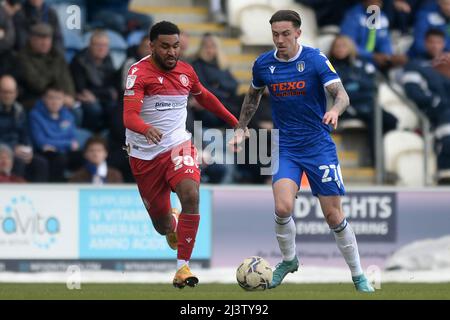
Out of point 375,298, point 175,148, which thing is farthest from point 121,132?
point 375,298

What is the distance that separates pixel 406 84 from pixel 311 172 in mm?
8042

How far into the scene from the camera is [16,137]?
18938 mm

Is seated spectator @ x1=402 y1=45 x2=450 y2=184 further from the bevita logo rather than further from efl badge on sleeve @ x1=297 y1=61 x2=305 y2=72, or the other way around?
efl badge on sleeve @ x1=297 y1=61 x2=305 y2=72

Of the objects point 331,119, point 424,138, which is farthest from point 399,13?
point 331,119

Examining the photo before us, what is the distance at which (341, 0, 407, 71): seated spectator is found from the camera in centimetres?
2158

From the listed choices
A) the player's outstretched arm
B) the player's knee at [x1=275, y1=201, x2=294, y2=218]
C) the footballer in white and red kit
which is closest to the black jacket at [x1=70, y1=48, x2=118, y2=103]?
the footballer in white and red kit

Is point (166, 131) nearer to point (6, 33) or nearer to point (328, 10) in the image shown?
point (6, 33)

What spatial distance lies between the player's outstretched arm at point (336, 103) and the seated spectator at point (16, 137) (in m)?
6.59

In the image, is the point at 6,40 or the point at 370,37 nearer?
the point at 6,40

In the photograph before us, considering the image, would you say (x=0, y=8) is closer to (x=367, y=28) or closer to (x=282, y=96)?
(x=367, y=28)

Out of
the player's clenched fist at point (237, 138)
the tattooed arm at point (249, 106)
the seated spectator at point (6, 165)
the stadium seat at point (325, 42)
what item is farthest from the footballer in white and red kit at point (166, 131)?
the stadium seat at point (325, 42)

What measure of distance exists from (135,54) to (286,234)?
22.9ft

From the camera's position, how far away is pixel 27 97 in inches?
770

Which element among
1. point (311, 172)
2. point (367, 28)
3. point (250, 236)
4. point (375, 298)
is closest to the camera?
point (375, 298)
